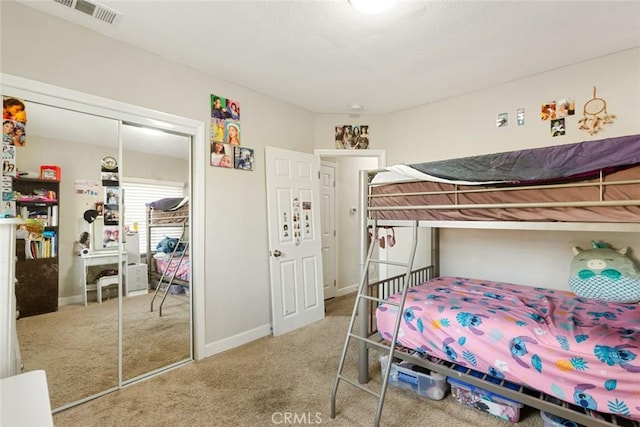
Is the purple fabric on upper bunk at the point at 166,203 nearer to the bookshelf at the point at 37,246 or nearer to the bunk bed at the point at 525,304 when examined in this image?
the bookshelf at the point at 37,246

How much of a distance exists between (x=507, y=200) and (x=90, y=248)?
2.87 meters

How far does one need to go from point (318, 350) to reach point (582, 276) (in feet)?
7.53

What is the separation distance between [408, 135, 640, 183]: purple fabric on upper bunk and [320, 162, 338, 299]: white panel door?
8.81 ft

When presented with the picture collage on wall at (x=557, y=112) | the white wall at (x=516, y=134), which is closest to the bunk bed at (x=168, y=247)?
the white wall at (x=516, y=134)

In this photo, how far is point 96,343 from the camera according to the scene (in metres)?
2.31

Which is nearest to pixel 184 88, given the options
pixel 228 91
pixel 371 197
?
pixel 228 91

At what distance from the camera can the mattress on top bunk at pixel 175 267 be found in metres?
2.70

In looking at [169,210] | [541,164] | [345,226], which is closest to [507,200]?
[541,164]

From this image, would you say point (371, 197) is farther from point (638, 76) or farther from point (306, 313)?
point (638, 76)

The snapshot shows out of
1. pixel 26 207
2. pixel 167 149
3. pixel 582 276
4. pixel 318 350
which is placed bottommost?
pixel 318 350

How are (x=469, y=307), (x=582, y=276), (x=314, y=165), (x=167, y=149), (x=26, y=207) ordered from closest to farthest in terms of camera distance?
(x=26, y=207) < (x=469, y=307) < (x=582, y=276) < (x=167, y=149) < (x=314, y=165)

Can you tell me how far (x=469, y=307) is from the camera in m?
2.13

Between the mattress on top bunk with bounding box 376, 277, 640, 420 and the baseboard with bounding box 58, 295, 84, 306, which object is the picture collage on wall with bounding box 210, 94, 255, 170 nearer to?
the baseboard with bounding box 58, 295, 84, 306

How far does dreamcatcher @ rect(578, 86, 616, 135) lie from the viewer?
256 centimetres
